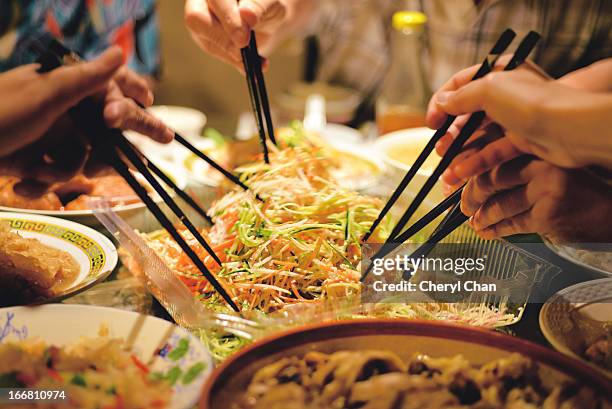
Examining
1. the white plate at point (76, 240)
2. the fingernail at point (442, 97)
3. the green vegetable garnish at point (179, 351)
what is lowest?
the white plate at point (76, 240)

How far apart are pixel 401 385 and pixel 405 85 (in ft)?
9.18

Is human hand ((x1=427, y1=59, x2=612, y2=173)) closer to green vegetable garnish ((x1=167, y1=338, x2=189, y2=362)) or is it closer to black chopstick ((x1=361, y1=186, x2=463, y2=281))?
Answer: black chopstick ((x1=361, y1=186, x2=463, y2=281))

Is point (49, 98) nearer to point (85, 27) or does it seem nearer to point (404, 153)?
point (404, 153)

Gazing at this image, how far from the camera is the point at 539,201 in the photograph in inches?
50.3

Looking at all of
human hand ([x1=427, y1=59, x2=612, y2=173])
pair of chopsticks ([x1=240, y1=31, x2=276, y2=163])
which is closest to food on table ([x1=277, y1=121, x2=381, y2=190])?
pair of chopsticks ([x1=240, y1=31, x2=276, y2=163])

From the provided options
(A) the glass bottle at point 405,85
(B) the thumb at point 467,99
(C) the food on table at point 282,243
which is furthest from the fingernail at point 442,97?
(A) the glass bottle at point 405,85

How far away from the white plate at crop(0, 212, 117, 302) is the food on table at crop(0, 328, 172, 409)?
33 centimetres

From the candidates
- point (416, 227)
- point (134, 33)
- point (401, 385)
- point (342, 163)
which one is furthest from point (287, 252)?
point (134, 33)

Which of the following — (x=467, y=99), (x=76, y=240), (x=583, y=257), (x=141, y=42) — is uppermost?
(x=467, y=99)

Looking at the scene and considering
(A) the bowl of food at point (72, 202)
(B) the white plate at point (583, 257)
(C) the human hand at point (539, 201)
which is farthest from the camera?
(A) the bowl of food at point (72, 202)

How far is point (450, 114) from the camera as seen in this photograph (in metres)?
1.28

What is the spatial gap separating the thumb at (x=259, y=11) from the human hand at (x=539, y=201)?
95 centimetres

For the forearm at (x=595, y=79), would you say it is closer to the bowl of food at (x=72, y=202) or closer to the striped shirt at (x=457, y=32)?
the bowl of food at (x=72, y=202)

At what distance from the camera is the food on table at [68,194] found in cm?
185
